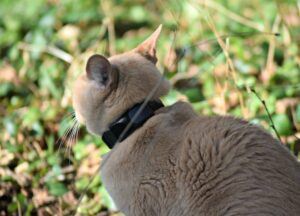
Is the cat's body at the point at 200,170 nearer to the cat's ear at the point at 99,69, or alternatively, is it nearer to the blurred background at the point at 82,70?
the cat's ear at the point at 99,69

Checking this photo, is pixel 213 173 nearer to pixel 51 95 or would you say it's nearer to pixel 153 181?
pixel 153 181

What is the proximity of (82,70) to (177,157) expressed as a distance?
5.79ft

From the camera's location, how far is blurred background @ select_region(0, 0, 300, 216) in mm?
4227

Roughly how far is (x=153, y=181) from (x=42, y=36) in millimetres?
3130

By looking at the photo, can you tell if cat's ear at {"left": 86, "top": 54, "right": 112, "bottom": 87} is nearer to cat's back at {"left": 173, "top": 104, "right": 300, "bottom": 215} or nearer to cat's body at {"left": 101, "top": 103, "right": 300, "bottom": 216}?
cat's body at {"left": 101, "top": 103, "right": 300, "bottom": 216}

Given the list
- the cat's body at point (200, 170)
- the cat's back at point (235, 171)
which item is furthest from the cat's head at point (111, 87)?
the cat's back at point (235, 171)

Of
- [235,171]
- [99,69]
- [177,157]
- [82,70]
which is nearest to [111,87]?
[99,69]

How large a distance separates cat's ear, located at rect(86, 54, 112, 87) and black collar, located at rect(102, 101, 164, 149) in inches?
6.9

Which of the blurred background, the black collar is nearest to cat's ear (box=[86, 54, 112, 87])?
the black collar

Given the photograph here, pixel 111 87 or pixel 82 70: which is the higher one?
pixel 111 87

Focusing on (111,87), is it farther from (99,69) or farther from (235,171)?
(235,171)

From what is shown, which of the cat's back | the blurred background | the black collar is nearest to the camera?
the cat's back

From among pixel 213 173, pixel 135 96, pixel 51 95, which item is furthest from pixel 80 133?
pixel 213 173

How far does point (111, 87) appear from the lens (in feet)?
10.4
